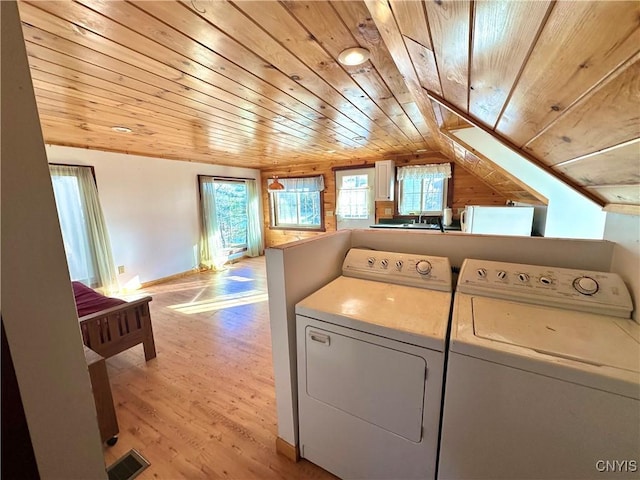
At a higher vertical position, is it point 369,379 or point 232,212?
point 232,212

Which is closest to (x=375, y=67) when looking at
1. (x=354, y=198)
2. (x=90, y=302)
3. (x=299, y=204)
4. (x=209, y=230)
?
(x=90, y=302)

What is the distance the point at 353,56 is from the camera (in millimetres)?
1312

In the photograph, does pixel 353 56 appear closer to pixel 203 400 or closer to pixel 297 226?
pixel 203 400

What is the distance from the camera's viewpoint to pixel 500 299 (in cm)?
128

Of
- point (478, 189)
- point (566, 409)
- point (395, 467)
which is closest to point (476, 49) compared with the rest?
point (566, 409)

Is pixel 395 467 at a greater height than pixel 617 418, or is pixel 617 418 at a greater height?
pixel 617 418

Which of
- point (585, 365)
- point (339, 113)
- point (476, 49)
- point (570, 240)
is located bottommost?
point (585, 365)

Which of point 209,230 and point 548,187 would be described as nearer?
point 548,187

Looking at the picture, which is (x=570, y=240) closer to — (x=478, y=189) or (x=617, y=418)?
(x=617, y=418)

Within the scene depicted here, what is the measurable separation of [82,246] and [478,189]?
5.98m

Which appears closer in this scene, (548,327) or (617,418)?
(617,418)

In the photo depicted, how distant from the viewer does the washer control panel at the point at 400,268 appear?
1.45 m

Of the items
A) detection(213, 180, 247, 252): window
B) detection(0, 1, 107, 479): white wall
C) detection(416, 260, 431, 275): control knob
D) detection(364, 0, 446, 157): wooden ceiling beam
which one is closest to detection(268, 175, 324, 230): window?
detection(213, 180, 247, 252): window

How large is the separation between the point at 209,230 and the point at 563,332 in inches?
207
